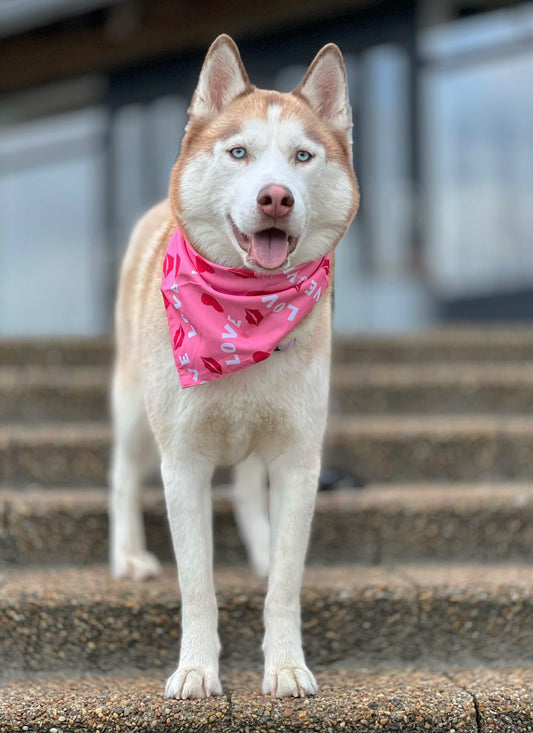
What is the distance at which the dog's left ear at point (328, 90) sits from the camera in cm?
197

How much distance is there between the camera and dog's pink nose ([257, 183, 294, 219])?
1.71m

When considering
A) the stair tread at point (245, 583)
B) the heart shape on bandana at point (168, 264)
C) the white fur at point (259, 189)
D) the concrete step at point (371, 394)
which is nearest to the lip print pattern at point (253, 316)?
the white fur at point (259, 189)

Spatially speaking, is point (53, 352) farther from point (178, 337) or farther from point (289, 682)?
point (289, 682)

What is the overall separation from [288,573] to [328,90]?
44.9 inches

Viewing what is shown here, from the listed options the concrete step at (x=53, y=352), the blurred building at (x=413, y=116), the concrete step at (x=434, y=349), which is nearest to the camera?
the concrete step at (x=53, y=352)

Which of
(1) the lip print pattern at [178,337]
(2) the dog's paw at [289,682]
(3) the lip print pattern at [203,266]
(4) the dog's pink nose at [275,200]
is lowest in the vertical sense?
(2) the dog's paw at [289,682]

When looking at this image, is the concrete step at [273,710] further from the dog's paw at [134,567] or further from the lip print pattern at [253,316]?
the lip print pattern at [253,316]

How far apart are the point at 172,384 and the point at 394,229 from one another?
16.2ft

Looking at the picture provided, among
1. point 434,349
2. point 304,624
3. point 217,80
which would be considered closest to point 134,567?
point 304,624

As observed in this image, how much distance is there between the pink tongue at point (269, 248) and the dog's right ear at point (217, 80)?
0.35 m

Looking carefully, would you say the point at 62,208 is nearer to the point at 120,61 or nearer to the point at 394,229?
the point at 120,61

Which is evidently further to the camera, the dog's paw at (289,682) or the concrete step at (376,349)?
the concrete step at (376,349)

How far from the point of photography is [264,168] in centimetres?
179

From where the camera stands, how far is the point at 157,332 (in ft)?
6.71
